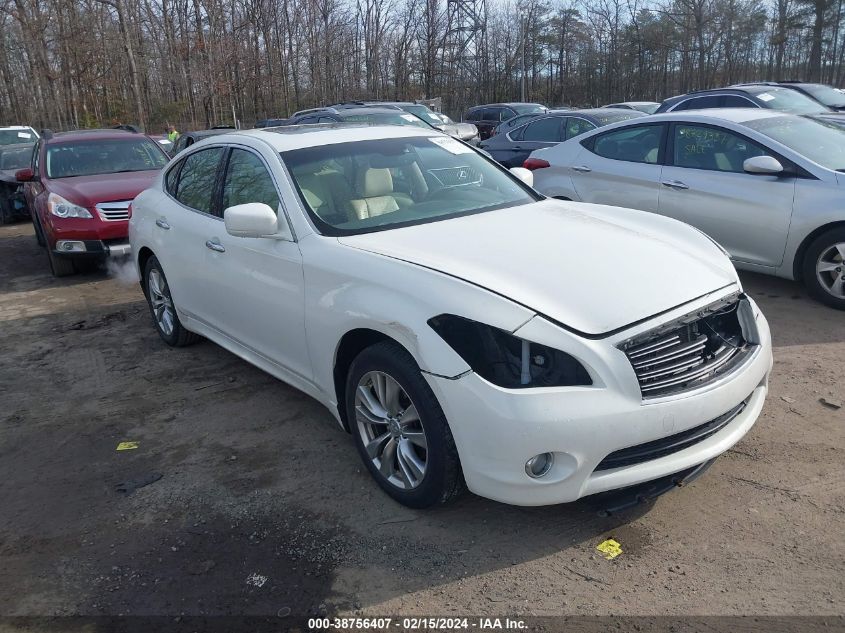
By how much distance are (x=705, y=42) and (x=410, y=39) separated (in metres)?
15.0

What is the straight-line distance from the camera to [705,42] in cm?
3206

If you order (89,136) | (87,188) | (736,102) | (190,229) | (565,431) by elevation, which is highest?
(736,102)

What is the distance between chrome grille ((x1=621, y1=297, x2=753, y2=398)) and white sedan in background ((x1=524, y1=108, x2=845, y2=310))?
2.96m

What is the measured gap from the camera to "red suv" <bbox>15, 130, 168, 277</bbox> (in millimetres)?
8477

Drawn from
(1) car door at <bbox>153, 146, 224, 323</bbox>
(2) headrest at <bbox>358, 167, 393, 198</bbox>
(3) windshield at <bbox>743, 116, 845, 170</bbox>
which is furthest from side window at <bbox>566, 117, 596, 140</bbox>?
(2) headrest at <bbox>358, 167, 393, 198</bbox>

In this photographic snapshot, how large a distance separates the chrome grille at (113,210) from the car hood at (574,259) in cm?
594

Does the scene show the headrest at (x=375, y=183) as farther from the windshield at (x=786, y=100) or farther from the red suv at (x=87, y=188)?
the windshield at (x=786, y=100)

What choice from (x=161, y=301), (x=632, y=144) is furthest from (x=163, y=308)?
(x=632, y=144)

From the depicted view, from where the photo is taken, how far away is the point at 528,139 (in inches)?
482

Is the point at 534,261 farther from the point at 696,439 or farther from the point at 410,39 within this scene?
the point at 410,39

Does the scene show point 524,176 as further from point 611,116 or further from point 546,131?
point 546,131

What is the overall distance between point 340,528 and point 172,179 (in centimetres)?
358

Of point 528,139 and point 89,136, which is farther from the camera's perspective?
point 528,139

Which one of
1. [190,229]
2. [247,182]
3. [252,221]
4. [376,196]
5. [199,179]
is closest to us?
[252,221]
